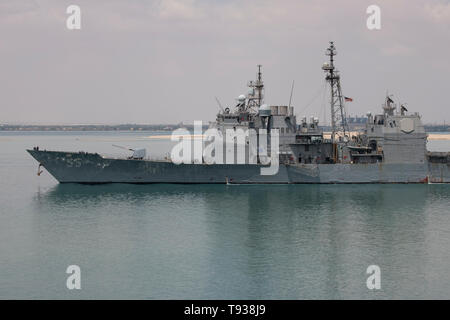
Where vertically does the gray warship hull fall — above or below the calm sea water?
above

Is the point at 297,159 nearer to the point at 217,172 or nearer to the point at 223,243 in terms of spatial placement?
the point at 217,172

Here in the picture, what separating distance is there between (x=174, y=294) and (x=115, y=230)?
33.6 ft

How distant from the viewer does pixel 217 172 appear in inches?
1668

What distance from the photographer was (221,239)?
82.8 ft

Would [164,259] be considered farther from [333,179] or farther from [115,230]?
[333,179]

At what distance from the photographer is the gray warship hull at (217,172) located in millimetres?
42031

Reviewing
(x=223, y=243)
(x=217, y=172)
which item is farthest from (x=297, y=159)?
(x=223, y=243)

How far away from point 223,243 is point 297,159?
20.3 metres

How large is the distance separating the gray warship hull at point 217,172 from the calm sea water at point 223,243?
100 inches

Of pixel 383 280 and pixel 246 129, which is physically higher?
pixel 246 129

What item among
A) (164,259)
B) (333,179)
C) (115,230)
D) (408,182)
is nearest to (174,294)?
(164,259)

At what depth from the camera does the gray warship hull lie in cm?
4203

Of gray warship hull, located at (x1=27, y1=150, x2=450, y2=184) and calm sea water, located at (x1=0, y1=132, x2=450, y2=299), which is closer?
calm sea water, located at (x1=0, y1=132, x2=450, y2=299)

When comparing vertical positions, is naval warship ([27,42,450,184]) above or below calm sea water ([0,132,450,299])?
above
